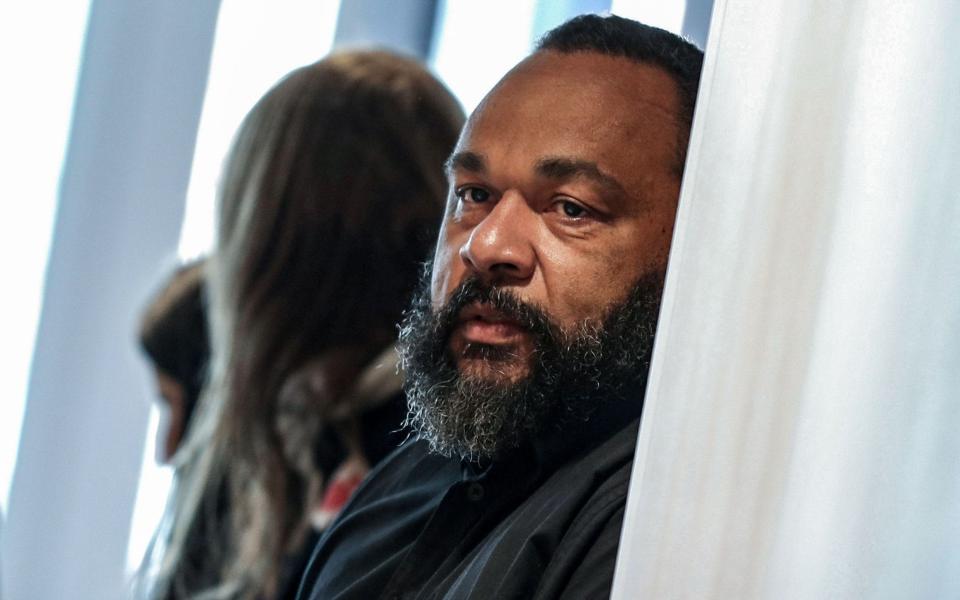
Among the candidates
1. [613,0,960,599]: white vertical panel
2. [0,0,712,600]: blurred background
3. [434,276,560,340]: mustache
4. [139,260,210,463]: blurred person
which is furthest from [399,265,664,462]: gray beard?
[0,0,712,600]: blurred background

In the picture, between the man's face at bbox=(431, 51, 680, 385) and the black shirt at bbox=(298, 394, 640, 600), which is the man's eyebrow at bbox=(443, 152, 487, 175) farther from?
the black shirt at bbox=(298, 394, 640, 600)

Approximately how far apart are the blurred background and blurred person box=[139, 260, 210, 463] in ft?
3.91

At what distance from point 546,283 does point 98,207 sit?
257cm

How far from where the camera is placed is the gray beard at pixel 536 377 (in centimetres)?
128

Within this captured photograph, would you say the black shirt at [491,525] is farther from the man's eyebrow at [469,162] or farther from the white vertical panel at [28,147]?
the white vertical panel at [28,147]

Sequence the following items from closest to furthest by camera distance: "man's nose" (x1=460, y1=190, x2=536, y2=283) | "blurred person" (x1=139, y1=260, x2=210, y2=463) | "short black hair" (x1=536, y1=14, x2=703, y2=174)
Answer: "man's nose" (x1=460, y1=190, x2=536, y2=283) < "short black hair" (x1=536, y1=14, x2=703, y2=174) < "blurred person" (x1=139, y1=260, x2=210, y2=463)

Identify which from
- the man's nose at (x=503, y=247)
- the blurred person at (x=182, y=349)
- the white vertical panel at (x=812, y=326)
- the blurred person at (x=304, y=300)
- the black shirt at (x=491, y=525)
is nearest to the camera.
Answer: the white vertical panel at (x=812, y=326)

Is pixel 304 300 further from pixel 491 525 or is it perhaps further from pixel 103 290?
pixel 103 290

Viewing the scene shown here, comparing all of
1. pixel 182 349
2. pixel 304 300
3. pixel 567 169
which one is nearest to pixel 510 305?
pixel 567 169

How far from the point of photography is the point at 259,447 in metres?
2.00

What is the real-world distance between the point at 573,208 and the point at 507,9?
1.77 m

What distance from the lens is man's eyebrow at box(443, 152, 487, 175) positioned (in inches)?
53.0

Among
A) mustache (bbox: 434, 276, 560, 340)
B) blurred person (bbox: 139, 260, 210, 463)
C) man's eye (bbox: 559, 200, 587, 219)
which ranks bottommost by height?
blurred person (bbox: 139, 260, 210, 463)

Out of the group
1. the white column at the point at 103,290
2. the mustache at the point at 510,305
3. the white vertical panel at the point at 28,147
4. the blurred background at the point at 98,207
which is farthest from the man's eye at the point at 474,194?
the white vertical panel at the point at 28,147
